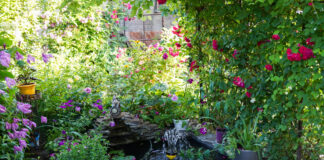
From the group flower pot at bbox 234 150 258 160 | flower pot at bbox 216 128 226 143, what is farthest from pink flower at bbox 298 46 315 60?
flower pot at bbox 216 128 226 143

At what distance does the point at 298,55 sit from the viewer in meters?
1.70

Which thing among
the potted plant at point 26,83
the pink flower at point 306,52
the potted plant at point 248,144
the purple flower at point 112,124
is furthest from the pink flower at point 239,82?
the potted plant at point 26,83

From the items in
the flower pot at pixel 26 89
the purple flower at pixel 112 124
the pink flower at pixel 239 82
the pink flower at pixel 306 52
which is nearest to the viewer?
the pink flower at pixel 306 52

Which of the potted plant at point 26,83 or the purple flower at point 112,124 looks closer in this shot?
the potted plant at point 26,83

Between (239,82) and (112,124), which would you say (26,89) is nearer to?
(112,124)

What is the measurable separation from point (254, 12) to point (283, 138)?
0.94 meters

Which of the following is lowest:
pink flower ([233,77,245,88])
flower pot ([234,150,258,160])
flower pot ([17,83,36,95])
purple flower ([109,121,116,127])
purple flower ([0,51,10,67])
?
purple flower ([109,121,116,127])

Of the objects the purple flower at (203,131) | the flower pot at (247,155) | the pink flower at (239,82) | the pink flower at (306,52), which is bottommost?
the purple flower at (203,131)

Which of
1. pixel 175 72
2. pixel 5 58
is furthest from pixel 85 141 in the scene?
pixel 175 72

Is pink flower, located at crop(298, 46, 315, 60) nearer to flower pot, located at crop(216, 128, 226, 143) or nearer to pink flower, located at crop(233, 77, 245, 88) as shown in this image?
pink flower, located at crop(233, 77, 245, 88)

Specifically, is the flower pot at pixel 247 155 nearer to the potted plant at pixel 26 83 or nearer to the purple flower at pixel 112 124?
the purple flower at pixel 112 124

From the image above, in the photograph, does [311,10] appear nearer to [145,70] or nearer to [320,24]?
[320,24]

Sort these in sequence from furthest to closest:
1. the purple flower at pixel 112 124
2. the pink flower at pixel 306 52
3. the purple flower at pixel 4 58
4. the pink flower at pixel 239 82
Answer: the purple flower at pixel 112 124, the pink flower at pixel 239 82, the purple flower at pixel 4 58, the pink flower at pixel 306 52

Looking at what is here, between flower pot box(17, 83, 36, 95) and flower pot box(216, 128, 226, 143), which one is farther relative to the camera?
flower pot box(17, 83, 36, 95)
